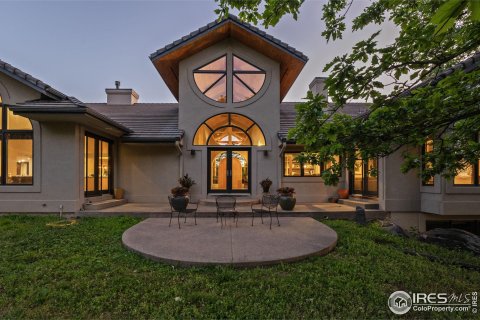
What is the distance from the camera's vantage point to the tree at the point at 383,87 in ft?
11.0

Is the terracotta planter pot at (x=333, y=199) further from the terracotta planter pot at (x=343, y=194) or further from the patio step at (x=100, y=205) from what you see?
the patio step at (x=100, y=205)

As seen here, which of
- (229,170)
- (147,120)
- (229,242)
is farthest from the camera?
(147,120)

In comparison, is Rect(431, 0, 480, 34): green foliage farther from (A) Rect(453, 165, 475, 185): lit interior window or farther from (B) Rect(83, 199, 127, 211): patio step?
(B) Rect(83, 199, 127, 211): patio step

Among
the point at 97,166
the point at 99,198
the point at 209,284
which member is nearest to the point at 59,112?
the point at 97,166

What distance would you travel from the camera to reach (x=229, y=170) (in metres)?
11.3

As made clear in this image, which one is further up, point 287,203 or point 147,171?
point 147,171

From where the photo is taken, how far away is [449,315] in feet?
10.1

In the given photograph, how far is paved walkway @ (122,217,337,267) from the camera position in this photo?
4.60m

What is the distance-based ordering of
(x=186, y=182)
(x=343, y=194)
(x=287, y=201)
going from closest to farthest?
(x=287, y=201) → (x=186, y=182) → (x=343, y=194)

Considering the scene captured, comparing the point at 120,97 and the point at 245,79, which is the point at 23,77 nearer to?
the point at 120,97

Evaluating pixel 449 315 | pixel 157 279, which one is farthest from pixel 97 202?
pixel 449 315

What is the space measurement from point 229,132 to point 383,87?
8.48 meters

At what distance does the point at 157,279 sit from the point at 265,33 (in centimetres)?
1023

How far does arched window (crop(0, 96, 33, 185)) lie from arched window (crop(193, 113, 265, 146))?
624 cm
